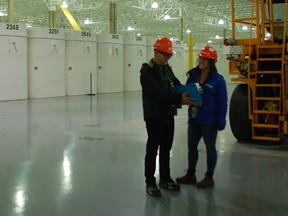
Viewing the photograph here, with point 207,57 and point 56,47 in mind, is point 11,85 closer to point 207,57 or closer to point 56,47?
point 56,47

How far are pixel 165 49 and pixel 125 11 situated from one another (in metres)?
27.3

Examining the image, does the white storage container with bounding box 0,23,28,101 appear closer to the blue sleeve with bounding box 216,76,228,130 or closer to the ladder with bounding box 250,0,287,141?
the ladder with bounding box 250,0,287,141

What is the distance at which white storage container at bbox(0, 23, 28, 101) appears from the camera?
50.6 ft

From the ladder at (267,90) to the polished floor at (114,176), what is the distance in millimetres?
288

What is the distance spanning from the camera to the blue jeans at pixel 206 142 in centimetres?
460

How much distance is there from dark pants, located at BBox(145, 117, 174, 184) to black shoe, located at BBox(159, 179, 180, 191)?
0.15ft

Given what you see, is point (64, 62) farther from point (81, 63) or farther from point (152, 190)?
point (152, 190)

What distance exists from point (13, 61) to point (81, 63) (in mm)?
3761

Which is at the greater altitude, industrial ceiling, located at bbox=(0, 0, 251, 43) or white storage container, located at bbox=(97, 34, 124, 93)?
industrial ceiling, located at bbox=(0, 0, 251, 43)

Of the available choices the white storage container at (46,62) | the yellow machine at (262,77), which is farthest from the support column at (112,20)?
the yellow machine at (262,77)

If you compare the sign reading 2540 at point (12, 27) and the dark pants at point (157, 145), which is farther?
the sign reading 2540 at point (12, 27)

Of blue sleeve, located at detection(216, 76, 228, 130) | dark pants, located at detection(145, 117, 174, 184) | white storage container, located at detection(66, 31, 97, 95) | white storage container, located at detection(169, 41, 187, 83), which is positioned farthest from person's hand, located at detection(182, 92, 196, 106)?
white storage container, located at detection(169, 41, 187, 83)

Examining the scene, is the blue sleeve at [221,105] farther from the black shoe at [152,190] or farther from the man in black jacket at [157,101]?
the black shoe at [152,190]

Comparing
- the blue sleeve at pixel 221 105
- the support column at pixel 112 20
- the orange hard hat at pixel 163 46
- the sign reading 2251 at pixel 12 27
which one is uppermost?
the support column at pixel 112 20
